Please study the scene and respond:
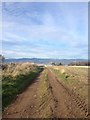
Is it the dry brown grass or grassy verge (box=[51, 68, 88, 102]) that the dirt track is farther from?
the dry brown grass

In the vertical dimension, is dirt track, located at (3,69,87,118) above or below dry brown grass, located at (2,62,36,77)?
below

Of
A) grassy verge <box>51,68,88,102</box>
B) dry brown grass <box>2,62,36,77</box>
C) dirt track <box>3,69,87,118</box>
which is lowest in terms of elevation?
dirt track <box>3,69,87,118</box>

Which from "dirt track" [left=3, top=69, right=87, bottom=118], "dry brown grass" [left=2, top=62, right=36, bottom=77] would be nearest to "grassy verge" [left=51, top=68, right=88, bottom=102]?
"dirt track" [left=3, top=69, right=87, bottom=118]

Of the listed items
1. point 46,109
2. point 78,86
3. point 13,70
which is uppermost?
point 13,70

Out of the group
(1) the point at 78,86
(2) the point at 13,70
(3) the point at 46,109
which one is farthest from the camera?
(2) the point at 13,70

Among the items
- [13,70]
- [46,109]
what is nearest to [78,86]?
[46,109]

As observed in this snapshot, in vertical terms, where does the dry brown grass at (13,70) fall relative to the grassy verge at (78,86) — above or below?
above

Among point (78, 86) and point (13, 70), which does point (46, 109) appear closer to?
point (78, 86)

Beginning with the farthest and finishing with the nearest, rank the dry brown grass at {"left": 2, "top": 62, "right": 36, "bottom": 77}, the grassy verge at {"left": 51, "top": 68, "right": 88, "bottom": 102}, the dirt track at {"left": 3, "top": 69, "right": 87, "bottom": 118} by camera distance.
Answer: the dry brown grass at {"left": 2, "top": 62, "right": 36, "bottom": 77}, the grassy verge at {"left": 51, "top": 68, "right": 88, "bottom": 102}, the dirt track at {"left": 3, "top": 69, "right": 87, "bottom": 118}

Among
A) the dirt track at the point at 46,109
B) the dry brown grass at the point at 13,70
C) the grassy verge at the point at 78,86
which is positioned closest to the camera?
the dirt track at the point at 46,109

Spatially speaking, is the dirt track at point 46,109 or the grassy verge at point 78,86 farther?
the grassy verge at point 78,86

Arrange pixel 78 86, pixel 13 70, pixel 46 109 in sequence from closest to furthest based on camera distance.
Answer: pixel 46 109
pixel 78 86
pixel 13 70

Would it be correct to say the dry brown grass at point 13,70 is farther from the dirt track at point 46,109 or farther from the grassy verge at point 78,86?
the dirt track at point 46,109

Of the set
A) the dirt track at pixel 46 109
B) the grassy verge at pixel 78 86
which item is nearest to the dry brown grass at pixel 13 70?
the grassy verge at pixel 78 86
